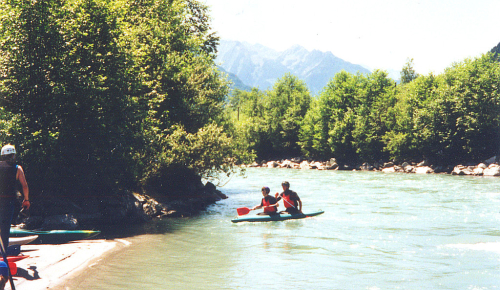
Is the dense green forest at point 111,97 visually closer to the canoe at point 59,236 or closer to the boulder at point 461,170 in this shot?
the canoe at point 59,236

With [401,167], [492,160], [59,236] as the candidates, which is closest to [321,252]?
[59,236]

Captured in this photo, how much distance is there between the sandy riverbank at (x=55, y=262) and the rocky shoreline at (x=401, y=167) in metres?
41.7

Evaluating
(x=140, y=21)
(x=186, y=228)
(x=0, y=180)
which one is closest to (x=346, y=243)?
(x=186, y=228)

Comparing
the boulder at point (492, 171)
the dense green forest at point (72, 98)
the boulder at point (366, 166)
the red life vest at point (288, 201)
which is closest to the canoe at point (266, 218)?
the red life vest at point (288, 201)

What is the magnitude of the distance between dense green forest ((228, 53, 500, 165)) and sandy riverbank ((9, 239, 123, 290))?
16.3 meters

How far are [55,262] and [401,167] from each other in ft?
164

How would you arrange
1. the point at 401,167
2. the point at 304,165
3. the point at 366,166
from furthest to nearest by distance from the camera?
the point at 304,165 < the point at 366,166 < the point at 401,167

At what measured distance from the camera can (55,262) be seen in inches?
393

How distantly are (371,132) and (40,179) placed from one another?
5286 centimetres

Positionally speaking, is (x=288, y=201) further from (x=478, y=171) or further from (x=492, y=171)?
(x=478, y=171)

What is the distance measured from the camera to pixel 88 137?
1510cm

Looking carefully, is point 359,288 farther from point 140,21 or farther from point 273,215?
point 140,21

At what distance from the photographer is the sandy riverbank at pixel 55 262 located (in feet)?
27.6

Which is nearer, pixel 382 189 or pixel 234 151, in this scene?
pixel 234 151
